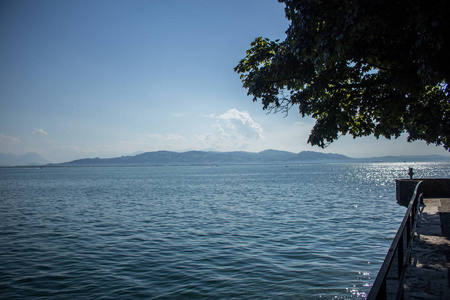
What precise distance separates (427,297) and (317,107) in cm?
831

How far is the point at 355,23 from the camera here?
6633 millimetres

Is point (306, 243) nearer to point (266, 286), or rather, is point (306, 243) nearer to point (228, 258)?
point (228, 258)

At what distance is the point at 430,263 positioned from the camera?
7.70 meters

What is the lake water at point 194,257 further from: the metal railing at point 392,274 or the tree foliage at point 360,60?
the tree foliage at point 360,60

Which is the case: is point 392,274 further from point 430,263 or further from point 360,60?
point 360,60

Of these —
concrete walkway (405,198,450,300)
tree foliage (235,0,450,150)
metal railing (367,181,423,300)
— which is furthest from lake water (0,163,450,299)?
tree foliage (235,0,450,150)

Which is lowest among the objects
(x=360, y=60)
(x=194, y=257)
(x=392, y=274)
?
(x=194, y=257)

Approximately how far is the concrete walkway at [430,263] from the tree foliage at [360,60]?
417 centimetres

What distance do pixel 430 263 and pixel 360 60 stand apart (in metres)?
6.88

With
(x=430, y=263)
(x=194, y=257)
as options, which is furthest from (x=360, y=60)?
(x=194, y=257)

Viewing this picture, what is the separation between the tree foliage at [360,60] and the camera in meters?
6.39

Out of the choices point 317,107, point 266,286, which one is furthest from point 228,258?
point 317,107

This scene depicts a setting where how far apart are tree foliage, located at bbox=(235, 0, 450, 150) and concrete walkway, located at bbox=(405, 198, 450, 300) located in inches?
164

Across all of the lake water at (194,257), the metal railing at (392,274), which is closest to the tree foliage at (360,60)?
the metal railing at (392,274)
